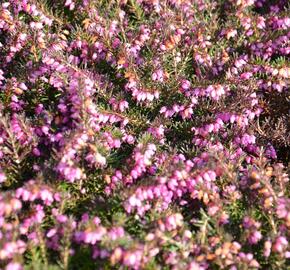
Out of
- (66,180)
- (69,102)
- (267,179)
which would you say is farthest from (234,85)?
(66,180)

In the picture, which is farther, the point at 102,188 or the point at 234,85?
the point at 234,85

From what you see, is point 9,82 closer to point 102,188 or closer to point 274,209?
point 102,188

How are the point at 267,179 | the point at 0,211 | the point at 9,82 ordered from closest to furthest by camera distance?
the point at 0,211
the point at 267,179
the point at 9,82

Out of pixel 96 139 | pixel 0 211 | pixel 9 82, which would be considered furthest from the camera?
pixel 9 82

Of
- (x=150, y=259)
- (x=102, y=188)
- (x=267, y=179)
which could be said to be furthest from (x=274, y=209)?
(x=102, y=188)

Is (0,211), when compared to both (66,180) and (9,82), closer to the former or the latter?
(66,180)

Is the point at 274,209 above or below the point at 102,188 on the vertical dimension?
above

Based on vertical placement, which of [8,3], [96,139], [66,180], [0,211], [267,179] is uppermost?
[8,3]
